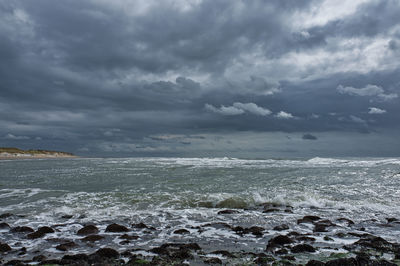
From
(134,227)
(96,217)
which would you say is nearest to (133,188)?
(96,217)

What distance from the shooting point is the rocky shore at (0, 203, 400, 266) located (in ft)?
20.4

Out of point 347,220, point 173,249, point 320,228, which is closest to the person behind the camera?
point 173,249

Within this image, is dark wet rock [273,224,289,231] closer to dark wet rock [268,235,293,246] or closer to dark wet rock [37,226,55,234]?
dark wet rock [268,235,293,246]

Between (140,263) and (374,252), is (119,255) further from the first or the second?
(374,252)

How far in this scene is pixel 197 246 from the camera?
23.8ft

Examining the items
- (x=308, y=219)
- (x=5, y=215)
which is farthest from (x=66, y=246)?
(x=308, y=219)

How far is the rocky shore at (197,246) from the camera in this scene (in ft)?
20.4

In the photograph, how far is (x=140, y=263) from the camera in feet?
19.5

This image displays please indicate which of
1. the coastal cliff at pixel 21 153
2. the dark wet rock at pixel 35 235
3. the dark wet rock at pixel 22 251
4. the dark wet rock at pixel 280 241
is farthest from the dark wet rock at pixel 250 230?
the coastal cliff at pixel 21 153

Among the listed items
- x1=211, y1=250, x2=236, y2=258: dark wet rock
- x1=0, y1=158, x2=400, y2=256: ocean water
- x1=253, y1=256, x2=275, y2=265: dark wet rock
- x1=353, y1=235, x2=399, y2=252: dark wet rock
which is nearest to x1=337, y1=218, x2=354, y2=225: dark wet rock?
x1=0, y1=158, x2=400, y2=256: ocean water

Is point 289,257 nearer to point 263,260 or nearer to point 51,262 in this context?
point 263,260

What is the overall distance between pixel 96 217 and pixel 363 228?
35.5ft

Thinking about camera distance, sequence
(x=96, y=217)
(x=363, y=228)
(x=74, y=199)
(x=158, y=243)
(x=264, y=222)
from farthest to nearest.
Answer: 1. (x=74, y=199)
2. (x=96, y=217)
3. (x=264, y=222)
4. (x=363, y=228)
5. (x=158, y=243)

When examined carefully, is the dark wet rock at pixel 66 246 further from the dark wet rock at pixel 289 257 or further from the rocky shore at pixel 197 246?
the dark wet rock at pixel 289 257
